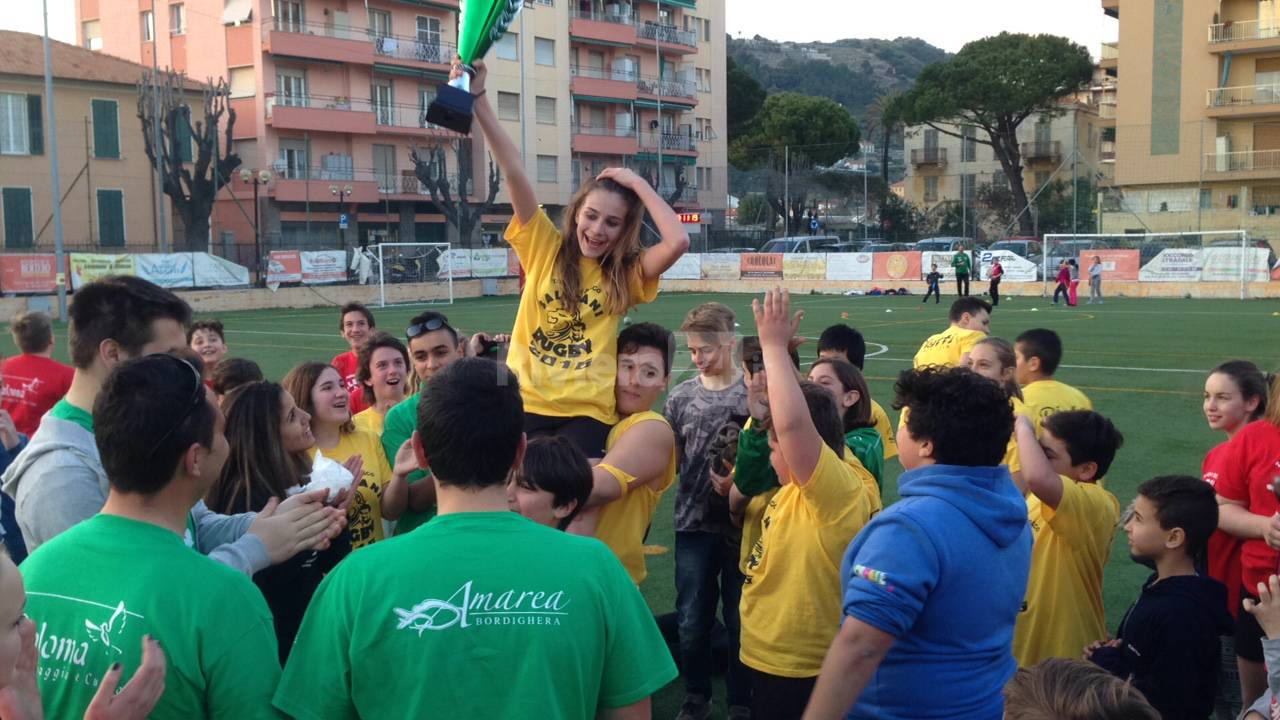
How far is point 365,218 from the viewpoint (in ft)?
187

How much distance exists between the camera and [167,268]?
3669 centimetres

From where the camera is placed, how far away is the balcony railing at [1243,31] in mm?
53094

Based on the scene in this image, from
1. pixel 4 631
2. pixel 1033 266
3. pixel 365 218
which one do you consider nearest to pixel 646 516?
pixel 4 631

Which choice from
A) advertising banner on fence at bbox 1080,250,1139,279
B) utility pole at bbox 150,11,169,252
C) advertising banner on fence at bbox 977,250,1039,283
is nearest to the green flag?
advertising banner on fence at bbox 1080,250,1139,279

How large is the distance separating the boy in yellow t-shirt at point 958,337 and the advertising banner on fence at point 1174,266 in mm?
31734

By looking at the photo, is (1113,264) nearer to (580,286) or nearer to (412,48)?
(412,48)

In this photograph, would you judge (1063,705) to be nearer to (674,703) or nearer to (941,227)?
(674,703)

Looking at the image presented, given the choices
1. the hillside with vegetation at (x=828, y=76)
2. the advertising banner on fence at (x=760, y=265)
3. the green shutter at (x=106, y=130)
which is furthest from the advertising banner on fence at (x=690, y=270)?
the hillside with vegetation at (x=828, y=76)

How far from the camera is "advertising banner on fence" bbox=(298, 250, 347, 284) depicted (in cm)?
4103

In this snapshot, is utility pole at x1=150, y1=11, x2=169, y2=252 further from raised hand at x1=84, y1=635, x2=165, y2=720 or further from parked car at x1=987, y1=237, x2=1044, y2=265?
raised hand at x1=84, y1=635, x2=165, y2=720

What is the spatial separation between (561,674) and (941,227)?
67896 mm

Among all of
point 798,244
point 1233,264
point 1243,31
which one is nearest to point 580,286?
point 1233,264

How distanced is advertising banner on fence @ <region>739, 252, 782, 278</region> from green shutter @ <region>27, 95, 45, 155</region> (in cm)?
2881

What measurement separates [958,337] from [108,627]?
6627 mm
